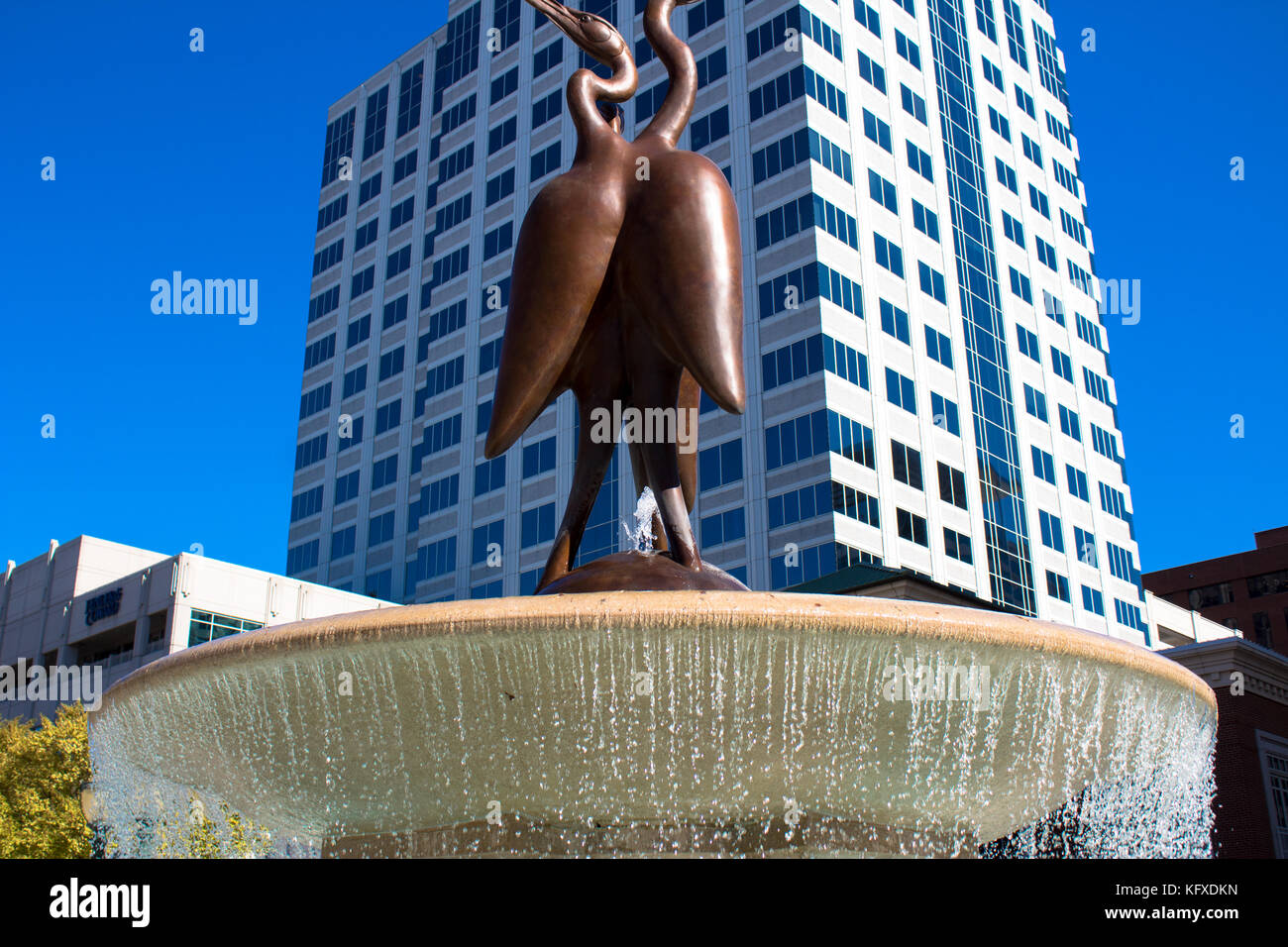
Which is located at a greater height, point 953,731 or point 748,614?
point 748,614

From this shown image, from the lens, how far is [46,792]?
2561 cm

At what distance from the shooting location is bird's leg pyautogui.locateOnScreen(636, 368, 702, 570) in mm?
8578

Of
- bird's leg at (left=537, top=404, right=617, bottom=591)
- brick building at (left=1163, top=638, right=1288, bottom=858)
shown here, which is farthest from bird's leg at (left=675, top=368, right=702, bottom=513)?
brick building at (left=1163, top=638, right=1288, bottom=858)

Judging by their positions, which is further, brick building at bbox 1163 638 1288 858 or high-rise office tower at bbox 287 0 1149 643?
high-rise office tower at bbox 287 0 1149 643

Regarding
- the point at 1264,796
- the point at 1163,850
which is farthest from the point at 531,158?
the point at 1163,850

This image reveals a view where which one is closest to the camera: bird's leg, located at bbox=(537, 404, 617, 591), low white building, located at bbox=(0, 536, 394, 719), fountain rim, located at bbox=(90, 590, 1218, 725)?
fountain rim, located at bbox=(90, 590, 1218, 725)

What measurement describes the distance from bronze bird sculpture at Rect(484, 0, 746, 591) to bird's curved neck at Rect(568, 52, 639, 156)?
22mm

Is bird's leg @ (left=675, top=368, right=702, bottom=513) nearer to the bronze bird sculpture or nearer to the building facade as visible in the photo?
the bronze bird sculpture

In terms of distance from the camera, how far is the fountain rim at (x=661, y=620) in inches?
227

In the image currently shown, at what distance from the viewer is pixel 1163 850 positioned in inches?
333

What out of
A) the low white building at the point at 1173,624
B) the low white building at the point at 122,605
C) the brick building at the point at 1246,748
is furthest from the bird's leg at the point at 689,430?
the low white building at the point at 1173,624
